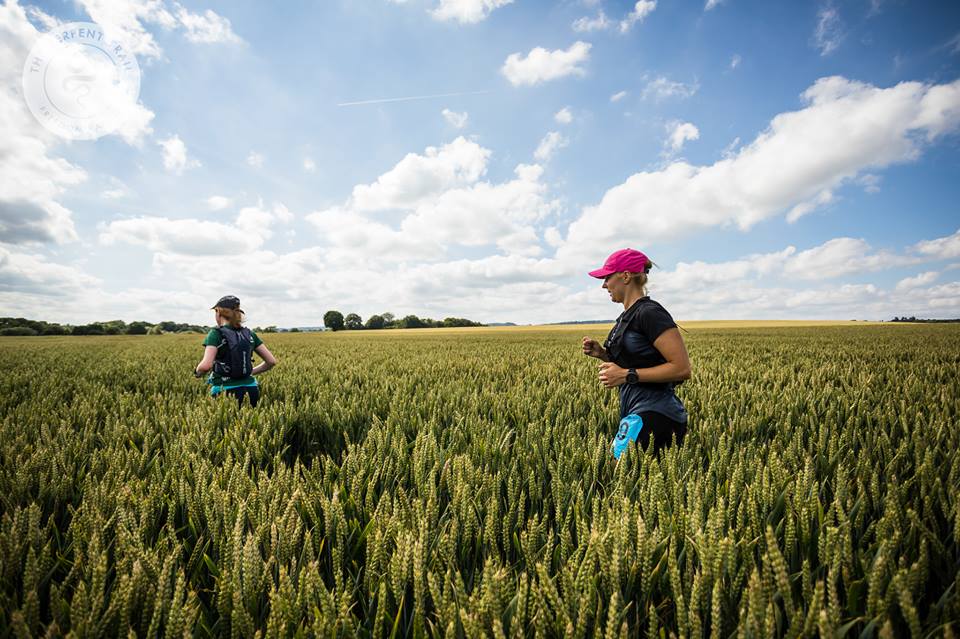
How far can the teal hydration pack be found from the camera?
15.0 ft

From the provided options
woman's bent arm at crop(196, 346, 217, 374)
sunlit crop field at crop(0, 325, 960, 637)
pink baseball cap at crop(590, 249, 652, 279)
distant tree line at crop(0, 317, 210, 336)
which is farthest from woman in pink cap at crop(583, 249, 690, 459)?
distant tree line at crop(0, 317, 210, 336)

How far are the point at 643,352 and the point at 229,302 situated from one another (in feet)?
14.2

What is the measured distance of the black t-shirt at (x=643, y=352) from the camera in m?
2.69

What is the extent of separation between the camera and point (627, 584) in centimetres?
138

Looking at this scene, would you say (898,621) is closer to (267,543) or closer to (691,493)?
(691,493)

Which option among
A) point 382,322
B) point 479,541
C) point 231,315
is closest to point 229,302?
point 231,315

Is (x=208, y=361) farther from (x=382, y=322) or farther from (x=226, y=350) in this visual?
(x=382, y=322)

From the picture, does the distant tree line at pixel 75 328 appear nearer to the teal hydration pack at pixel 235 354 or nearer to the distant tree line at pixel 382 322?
the distant tree line at pixel 382 322

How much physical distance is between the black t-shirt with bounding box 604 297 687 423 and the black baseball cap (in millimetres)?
4056

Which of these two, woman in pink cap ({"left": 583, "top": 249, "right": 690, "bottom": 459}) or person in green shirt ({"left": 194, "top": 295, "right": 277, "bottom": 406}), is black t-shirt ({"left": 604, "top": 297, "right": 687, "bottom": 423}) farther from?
person in green shirt ({"left": 194, "top": 295, "right": 277, "bottom": 406})

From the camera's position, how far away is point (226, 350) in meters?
4.68

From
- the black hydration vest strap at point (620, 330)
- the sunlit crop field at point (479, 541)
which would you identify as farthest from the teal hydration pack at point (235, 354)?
the black hydration vest strap at point (620, 330)

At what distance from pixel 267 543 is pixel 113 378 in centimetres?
937

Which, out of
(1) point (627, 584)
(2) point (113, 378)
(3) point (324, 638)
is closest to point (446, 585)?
(3) point (324, 638)
